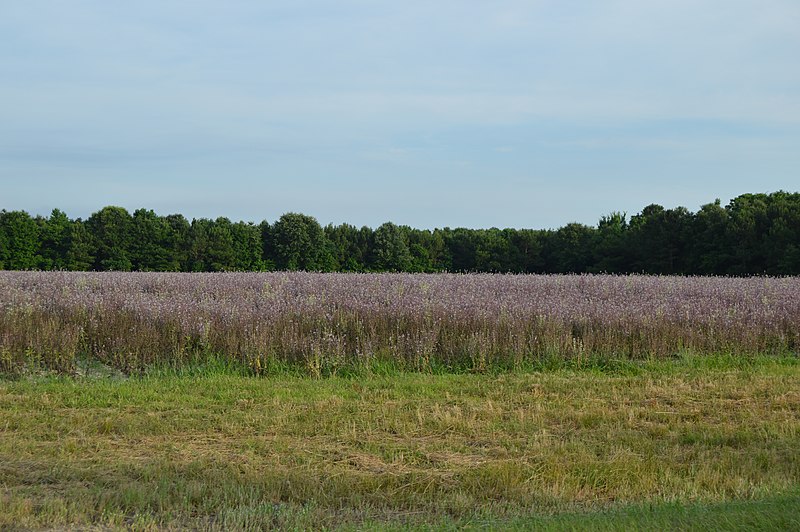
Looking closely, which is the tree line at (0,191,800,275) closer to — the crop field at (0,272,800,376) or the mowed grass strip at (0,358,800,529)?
the crop field at (0,272,800,376)

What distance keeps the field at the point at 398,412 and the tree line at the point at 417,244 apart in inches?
1026

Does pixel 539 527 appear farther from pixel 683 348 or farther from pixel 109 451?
pixel 683 348

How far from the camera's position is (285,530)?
4.50 metres

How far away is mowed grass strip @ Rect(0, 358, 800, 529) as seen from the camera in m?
5.10

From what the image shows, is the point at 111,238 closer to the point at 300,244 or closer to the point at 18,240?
the point at 18,240

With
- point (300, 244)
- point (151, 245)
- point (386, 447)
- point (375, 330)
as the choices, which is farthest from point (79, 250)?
point (386, 447)

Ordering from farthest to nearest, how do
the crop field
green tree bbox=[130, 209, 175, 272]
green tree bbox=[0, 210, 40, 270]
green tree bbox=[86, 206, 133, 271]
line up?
green tree bbox=[130, 209, 175, 272], green tree bbox=[86, 206, 133, 271], green tree bbox=[0, 210, 40, 270], the crop field

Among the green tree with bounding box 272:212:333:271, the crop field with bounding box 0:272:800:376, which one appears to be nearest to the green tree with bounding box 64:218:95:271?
the green tree with bounding box 272:212:333:271

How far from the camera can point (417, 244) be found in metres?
59.0

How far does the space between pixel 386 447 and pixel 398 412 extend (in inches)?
46.9

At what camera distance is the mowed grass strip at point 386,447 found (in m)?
5.10

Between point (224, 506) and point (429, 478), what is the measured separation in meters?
1.64

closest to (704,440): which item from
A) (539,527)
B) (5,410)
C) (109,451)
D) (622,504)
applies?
(622,504)

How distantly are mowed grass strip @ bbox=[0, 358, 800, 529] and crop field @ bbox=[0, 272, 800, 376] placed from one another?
0.75m
